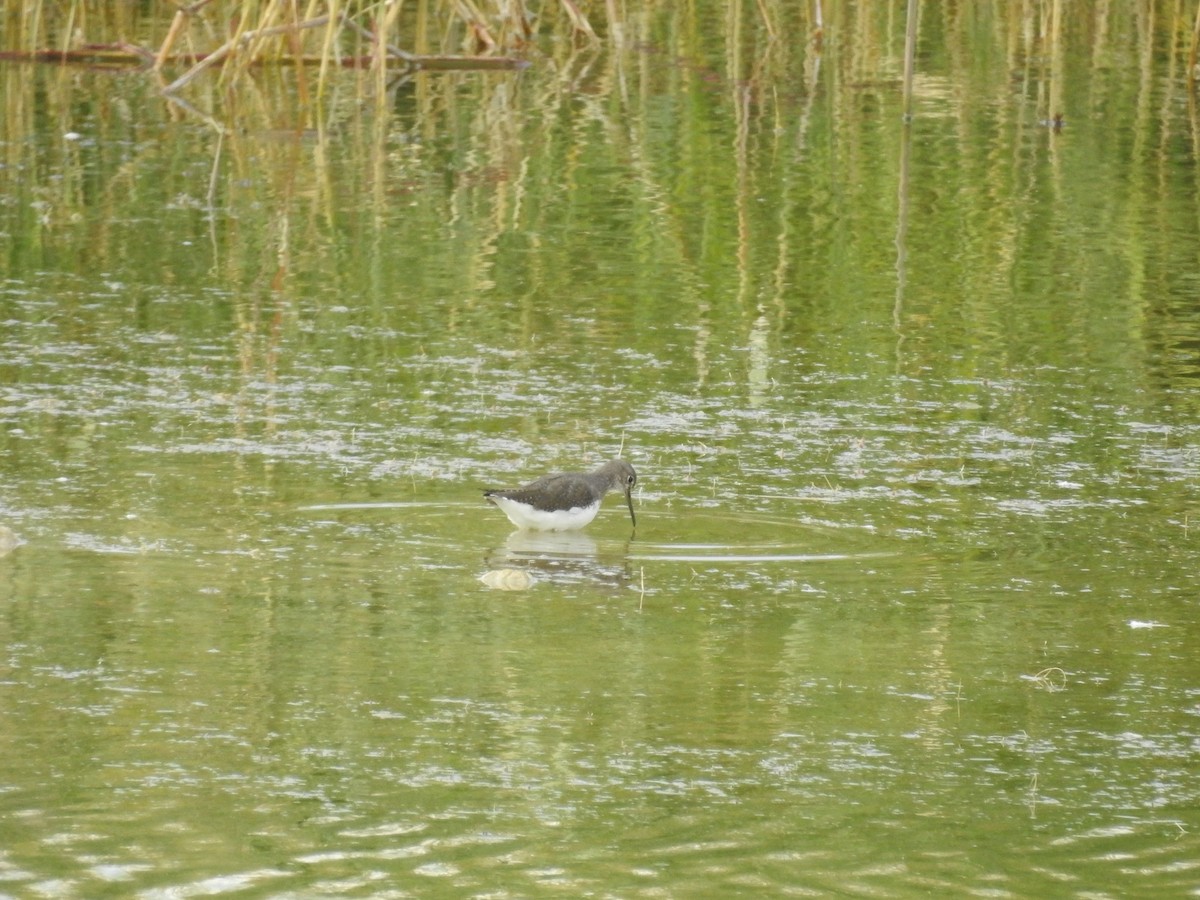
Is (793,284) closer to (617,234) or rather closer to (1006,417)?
(617,234)

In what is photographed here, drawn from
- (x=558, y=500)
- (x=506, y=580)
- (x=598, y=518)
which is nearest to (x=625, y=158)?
(x=598, y=518)

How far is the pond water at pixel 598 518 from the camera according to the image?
4961mm

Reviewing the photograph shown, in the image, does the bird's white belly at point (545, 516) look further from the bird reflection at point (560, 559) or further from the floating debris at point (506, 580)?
the floating debris at point (506, 580)

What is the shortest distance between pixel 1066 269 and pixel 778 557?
5106 millimetres

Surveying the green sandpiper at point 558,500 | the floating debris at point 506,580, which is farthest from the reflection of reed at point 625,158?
the floating debris at point 506,580

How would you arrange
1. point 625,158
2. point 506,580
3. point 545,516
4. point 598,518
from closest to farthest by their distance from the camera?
point 506,580 < point 545,516 < point 598,518 < point 625,158

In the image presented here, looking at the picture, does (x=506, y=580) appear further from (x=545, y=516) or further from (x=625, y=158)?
(x=625, y=158)

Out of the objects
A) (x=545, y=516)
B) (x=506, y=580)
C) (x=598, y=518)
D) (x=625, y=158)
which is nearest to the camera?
(x=506, y=580)

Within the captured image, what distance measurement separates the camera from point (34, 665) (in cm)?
590

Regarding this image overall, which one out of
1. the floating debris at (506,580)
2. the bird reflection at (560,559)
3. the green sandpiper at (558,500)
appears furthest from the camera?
the green sandpiper at (558,500)

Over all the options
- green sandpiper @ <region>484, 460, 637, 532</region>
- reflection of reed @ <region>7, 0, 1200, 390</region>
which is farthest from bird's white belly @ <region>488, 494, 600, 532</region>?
reflection of reed @ <region>7, 0, 1200, 390</region>

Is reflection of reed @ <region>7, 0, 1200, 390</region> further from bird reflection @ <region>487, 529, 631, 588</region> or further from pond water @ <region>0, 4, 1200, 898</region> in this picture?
bird reflection @ <region>487, 529, 631, 588</region>

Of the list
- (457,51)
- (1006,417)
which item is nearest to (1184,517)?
(1006,417)

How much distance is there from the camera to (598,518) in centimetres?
778
